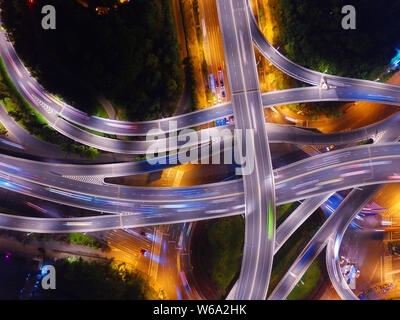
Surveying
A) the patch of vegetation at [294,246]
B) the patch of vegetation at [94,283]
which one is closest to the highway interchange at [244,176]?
the patch of vegetation at [294,246]

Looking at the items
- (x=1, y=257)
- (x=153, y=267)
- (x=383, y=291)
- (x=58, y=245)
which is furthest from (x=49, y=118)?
(x=383, y=291)

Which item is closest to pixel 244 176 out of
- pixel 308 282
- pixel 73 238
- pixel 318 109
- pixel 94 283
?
pixel 318 109

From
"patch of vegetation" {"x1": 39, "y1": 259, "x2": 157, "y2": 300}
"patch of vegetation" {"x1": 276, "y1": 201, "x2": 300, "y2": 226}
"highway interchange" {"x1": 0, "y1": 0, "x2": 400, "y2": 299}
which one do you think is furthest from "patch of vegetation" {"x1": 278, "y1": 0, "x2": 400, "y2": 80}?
"patch of vegetation" {"x1": 39, "y1": 259, "x2": 157, "y2": 300}

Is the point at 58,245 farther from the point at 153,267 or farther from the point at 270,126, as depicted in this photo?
the point at 270,126

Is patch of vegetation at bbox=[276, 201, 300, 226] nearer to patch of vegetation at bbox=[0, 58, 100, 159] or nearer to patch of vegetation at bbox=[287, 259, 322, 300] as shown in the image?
patch of vegetation at bbox=[287, 259, 322, 300]

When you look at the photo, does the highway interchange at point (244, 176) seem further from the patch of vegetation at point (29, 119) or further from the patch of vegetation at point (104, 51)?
the patch of vegetation at point (104, 51)
